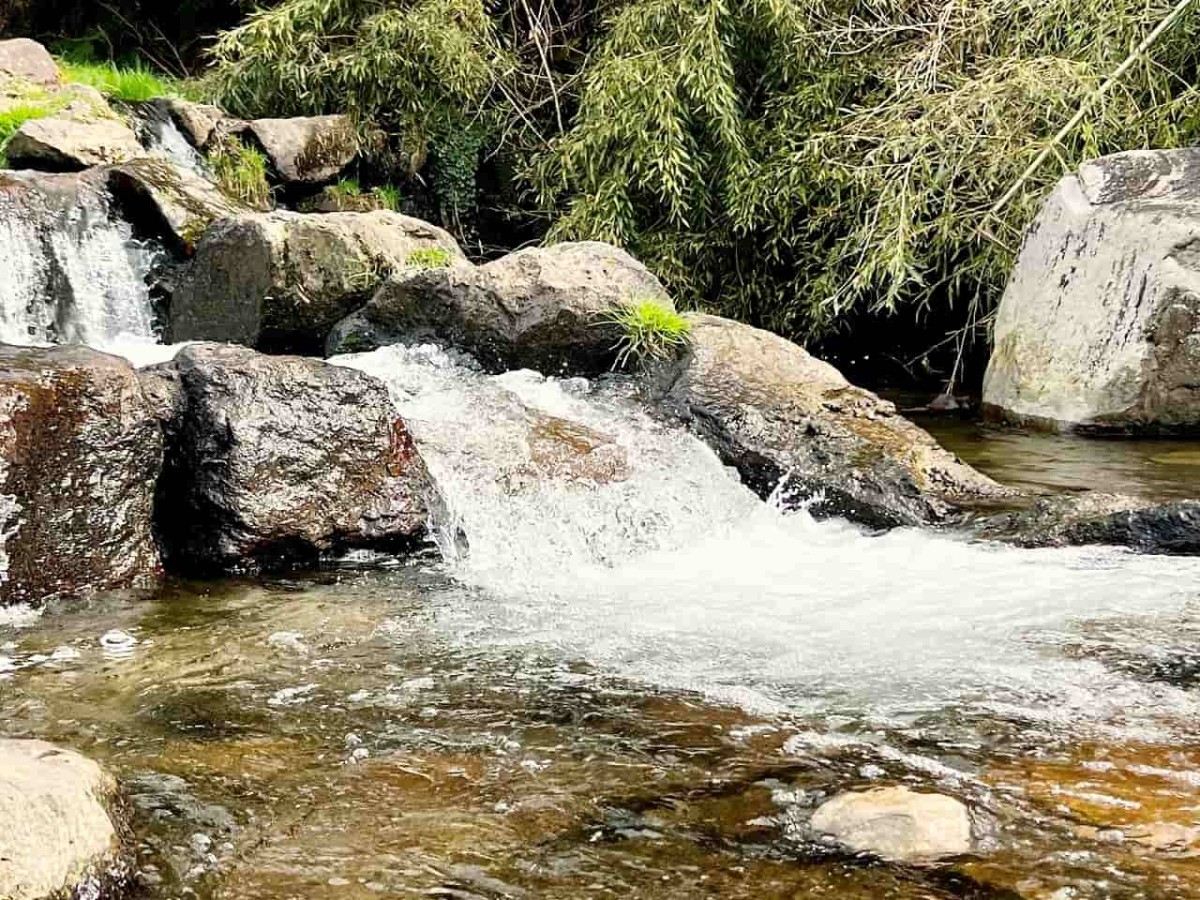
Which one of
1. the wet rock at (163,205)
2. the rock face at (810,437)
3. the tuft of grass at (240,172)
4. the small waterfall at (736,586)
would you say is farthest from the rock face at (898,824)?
the tuft of grass at (240,172)

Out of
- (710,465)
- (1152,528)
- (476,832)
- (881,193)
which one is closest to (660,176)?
(881,193)

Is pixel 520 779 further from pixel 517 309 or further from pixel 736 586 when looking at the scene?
pixel 517 309

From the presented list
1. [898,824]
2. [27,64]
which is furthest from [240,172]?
[898,824]

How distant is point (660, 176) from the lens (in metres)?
10.3

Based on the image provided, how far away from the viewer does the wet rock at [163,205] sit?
27.3ft

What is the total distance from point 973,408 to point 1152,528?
14.9 ft

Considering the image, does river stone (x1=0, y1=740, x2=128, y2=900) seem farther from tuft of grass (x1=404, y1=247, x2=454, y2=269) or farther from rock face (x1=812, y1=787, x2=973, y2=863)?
tuft of grass (x1=404, y1=247, x2=454, y2=269)

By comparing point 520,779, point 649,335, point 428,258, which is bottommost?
point 520,779

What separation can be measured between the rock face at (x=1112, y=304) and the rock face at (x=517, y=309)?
2.95m

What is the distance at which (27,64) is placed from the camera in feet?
34.4

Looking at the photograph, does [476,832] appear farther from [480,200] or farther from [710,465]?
[480,200]

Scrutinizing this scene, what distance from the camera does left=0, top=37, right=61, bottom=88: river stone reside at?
10.3 m

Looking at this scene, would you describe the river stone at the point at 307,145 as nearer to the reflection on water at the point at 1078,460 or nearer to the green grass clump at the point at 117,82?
the green grass clump at the point at 117,82

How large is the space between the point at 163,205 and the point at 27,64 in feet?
10.6
